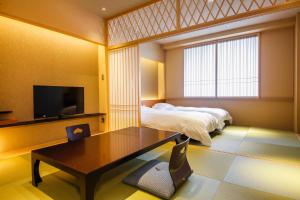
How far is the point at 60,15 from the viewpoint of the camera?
3062mm

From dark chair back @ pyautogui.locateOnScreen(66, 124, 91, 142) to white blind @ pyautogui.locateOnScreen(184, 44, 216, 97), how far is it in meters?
→ 4.12

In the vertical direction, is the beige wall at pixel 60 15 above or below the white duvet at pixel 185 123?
above

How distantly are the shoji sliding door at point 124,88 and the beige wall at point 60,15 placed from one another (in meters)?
0.60

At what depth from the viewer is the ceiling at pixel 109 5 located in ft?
10.6

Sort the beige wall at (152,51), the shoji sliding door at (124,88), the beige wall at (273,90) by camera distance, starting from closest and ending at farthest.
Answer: the shoji sliding door at (124,88), the beige wall at (273,90), the beige wall at (152,51)

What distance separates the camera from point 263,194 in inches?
65.2

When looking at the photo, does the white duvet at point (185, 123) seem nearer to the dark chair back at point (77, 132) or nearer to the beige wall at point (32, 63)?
the dark chair back at point (77, 132)

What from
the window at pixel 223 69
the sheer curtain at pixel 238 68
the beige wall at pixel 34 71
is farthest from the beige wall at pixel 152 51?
the sheer curtain at pixel 238 68

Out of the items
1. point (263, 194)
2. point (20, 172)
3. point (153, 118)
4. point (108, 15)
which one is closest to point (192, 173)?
point (263, 194)

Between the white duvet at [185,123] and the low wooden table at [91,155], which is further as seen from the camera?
the white duvet at [185,123]

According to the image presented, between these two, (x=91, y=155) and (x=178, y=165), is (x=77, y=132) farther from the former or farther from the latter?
(x=178, y=165)

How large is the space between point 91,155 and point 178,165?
0.87 metres

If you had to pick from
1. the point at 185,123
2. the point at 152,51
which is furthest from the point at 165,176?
the point at 152,51

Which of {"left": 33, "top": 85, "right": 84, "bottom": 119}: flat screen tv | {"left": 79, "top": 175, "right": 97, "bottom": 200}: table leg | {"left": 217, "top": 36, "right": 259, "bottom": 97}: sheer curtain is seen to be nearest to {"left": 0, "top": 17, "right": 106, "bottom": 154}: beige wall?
{"left": 33, "top": 85, "right": 84, "bottom": 119}: flat screen tv
